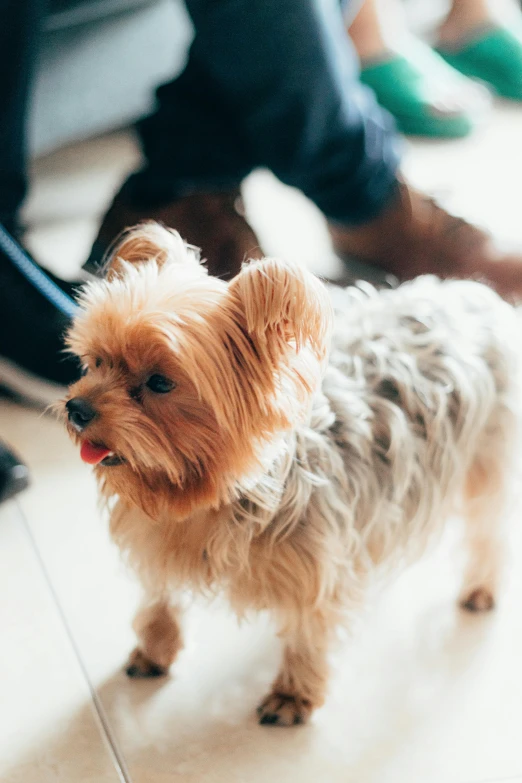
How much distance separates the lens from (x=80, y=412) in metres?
0.94

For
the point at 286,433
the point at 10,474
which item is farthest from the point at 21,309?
the point at 286,433

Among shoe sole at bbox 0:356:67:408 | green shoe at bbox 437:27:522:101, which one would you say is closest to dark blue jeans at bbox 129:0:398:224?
shoe sole at bbox 0:356:67:408

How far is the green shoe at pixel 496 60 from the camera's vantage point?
298cm

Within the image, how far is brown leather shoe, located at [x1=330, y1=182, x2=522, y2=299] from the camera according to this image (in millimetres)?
1933

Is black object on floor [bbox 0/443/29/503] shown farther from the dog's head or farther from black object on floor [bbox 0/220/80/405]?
the dog's head

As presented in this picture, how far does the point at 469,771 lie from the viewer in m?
1.12

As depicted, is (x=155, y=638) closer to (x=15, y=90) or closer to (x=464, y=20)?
(x=15, y=90)

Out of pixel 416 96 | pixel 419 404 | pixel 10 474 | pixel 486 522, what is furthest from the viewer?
pixel 416 96

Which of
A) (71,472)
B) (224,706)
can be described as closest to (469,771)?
(224,706)

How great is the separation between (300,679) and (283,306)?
0.53 m

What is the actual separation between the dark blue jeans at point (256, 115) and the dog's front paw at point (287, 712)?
3.30 feet

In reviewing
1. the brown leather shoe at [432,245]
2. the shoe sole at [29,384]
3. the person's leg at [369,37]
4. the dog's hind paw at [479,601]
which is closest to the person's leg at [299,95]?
the brown leather shoe at [432,245]

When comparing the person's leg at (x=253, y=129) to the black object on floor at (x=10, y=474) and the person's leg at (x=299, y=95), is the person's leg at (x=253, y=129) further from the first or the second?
the black object on floor at (x=10, y=474)

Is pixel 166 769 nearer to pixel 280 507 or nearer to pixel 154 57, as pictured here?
pixel 280 507
